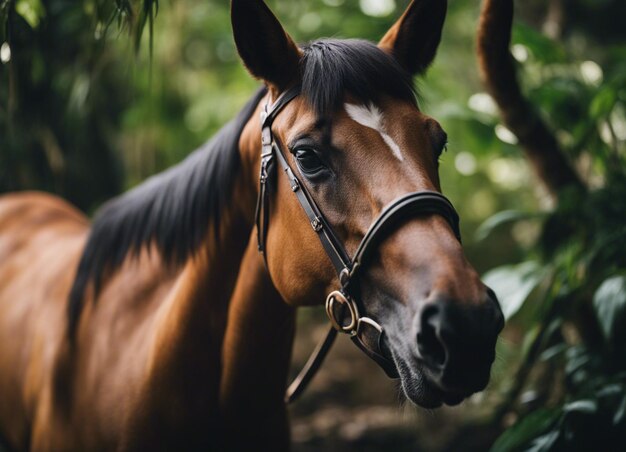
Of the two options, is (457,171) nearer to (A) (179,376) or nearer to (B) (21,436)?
(A) (179,376)

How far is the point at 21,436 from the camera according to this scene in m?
2.56

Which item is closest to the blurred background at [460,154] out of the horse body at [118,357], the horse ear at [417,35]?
the horse ear at [417,35]

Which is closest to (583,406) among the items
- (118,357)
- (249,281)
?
(249,281)

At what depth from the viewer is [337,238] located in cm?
146

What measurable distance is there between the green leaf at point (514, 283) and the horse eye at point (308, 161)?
1.27 metres

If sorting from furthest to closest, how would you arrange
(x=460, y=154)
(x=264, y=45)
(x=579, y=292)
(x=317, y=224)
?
(x=460, y=154) < (x=579, y=292) < (x=264, y=45) < (x=317, y=224)

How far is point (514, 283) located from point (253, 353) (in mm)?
1406

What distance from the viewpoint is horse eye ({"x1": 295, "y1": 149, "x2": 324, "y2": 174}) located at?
150cm

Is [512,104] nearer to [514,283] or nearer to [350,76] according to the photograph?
[514,283]

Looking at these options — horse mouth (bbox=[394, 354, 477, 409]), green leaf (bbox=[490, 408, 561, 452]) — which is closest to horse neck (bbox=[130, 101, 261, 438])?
horse mouth (bbox=[394, 354, 477, 409])

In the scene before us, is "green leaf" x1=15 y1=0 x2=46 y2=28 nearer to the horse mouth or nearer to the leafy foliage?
the horse mouth

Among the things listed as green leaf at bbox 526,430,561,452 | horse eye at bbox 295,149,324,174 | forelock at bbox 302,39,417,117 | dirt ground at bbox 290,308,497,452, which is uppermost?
forelock at bbox 302,39,417,117

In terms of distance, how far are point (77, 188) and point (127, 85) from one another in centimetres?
126

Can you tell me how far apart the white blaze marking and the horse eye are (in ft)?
0.52
